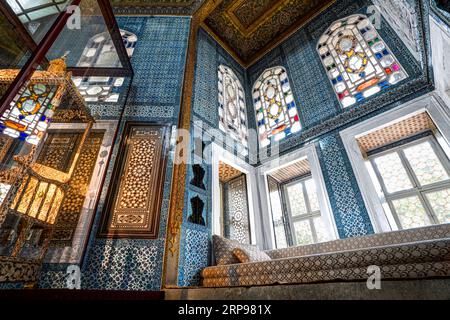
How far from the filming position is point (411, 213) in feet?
11.2

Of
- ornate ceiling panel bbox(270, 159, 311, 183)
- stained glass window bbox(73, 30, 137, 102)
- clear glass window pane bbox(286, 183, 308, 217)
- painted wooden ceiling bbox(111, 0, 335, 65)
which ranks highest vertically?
painted wooden ceiling bbox(111, 0, 335, 65)

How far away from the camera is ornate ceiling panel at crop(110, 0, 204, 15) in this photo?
4.90 m

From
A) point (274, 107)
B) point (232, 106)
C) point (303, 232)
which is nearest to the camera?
point (303, 232)

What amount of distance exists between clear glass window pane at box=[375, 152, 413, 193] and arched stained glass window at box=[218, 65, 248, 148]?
2583 millimetres

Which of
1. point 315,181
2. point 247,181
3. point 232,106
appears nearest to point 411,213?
point 315,181

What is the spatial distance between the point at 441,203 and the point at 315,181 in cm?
181

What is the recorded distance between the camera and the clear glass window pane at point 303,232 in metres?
4.43

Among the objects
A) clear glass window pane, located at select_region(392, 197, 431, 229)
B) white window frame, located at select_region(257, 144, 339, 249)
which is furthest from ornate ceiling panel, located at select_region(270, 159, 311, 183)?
clear glass window pane, located at select_region(392, 197, 431, 229)

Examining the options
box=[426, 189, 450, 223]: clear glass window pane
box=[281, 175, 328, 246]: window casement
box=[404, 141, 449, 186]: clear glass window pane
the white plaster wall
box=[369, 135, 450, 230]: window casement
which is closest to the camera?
the white plaster wall

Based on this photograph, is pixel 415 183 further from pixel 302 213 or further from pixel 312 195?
pixel 302 213

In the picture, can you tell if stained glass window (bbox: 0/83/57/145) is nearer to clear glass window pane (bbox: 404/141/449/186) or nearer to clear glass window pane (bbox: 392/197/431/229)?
clear glass window pane (bbox: 392/197/431/229)

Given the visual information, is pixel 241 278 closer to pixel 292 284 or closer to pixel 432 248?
pixel 292 284
